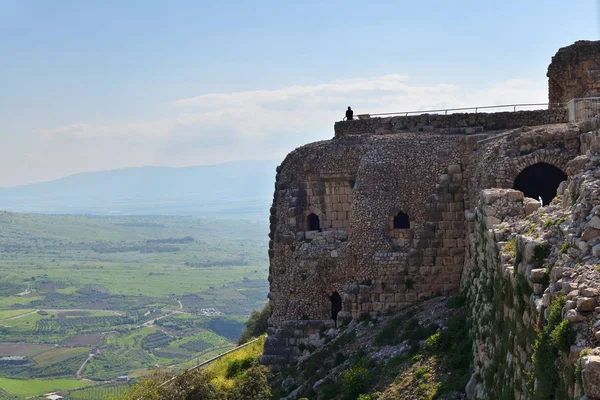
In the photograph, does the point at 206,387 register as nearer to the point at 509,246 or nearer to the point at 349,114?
the point at 349,114

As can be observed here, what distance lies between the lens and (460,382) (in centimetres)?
2189

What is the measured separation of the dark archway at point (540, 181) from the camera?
28192 millimetres

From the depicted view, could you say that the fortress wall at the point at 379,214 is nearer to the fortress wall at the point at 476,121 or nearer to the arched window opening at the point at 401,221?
the arched window opening at the point at 401,221

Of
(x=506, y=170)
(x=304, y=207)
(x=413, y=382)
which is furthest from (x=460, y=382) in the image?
(x=304, y=207)

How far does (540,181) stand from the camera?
29156 mm

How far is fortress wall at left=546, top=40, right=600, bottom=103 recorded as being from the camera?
113 ft

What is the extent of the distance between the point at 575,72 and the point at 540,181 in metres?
8.24

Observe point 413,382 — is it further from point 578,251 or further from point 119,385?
point 119,385

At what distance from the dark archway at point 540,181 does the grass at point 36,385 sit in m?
117

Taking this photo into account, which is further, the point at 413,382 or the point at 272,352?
the point at 272,352

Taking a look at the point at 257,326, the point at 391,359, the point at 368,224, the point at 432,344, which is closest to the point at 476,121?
the point at 368,224

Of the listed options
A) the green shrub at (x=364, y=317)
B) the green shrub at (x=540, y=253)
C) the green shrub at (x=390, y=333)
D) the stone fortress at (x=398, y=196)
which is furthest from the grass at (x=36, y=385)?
the green shrub at (x=540, y=253)

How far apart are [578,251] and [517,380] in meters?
2.89

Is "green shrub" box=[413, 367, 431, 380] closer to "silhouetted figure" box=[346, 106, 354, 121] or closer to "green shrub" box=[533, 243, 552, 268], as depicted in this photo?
"green shrub" box=[533, 243, 552, 268]
